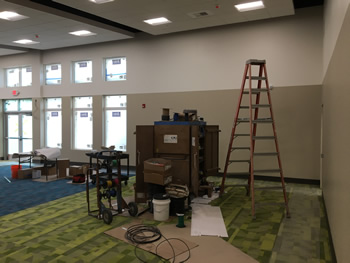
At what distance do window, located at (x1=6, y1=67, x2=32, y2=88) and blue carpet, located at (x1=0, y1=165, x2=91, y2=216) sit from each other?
4.60 metres

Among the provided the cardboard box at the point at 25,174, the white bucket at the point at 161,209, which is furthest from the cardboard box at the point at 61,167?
the white bucket at the point at 161,209

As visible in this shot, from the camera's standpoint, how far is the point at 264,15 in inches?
248

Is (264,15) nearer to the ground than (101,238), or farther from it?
farther from it

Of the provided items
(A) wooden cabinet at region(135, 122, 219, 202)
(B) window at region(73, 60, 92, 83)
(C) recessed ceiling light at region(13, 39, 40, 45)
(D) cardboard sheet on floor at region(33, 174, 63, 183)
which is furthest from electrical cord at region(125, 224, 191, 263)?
(C) recessed ceiling light at region(13, 39, 40, 45)

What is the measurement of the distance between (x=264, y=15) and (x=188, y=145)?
11.4ft

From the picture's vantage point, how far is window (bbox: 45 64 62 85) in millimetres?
9984

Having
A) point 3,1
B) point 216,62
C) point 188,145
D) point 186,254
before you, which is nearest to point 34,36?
point 3,1

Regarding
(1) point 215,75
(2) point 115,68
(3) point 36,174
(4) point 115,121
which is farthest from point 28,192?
(1) point 215,75

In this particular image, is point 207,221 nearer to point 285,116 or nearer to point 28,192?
point 285,116

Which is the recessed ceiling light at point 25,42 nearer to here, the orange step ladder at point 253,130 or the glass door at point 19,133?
the glass door at point 19,133

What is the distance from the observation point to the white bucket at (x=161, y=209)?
4145mm

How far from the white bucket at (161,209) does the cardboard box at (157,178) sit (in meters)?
0.41

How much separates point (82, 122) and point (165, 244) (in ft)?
23.3

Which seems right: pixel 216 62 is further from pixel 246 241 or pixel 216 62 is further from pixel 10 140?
pixel 10 140
